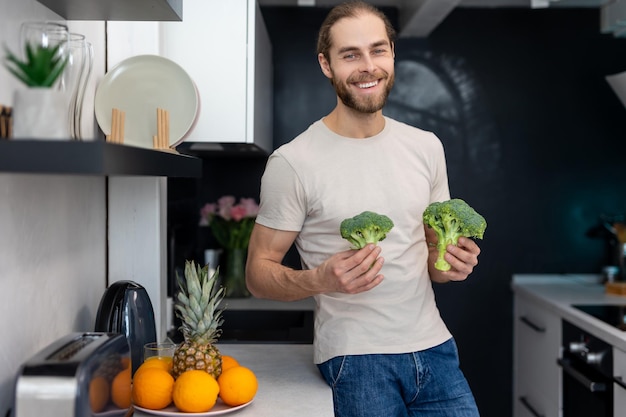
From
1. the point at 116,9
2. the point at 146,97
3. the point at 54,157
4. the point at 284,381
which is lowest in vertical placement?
the point at 284,381

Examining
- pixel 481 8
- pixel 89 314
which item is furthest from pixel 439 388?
pixel 481 8

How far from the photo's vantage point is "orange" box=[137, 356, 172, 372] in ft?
6.08

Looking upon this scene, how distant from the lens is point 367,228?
72.4 inches

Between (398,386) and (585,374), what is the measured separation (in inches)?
Result: 51.1

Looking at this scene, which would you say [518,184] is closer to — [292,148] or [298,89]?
[298,89]

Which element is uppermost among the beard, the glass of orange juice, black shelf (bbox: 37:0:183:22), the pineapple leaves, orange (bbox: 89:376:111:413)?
black shelf (bbox: 37:0:183:22)

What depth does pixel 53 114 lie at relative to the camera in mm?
1203

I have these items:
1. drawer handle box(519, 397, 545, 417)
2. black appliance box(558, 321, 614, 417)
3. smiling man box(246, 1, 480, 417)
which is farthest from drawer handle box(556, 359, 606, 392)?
smiling man box(246, 1, 480, 417)

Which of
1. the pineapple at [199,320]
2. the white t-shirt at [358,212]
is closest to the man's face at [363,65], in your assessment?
the white t-shirt at [358,212]

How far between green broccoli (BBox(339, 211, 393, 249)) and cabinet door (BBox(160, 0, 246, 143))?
3.20 feet

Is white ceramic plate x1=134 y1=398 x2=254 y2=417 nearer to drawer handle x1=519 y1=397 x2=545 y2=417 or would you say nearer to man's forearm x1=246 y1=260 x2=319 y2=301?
man's forearm x1=246 y1=260 x2=319 y2=301

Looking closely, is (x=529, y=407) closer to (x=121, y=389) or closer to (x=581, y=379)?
(x=581, y=379)

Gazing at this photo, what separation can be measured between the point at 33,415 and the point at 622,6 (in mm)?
2648

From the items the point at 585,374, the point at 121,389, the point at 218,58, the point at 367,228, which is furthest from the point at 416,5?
the point at 121,389
